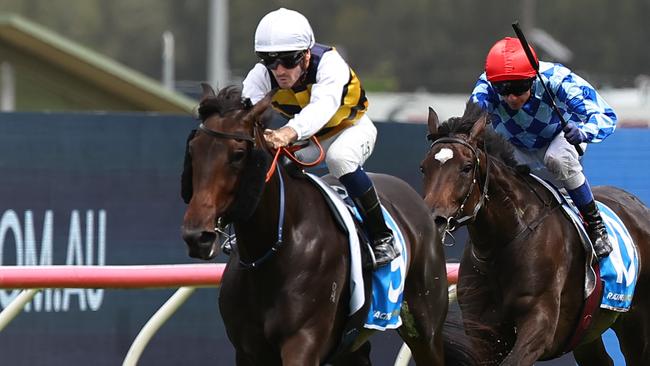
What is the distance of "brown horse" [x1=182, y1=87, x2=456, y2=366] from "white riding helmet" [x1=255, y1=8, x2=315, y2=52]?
0.35m

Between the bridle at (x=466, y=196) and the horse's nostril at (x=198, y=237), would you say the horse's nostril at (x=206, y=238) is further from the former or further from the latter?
the bridle at (x=466, y=196)

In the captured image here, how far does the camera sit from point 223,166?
449cm

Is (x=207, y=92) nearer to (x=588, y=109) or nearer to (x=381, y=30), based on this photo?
(x=588, y=109)

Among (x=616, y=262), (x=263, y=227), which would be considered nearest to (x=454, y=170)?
(x=263, y=227)

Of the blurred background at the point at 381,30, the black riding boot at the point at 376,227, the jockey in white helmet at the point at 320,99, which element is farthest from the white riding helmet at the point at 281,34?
the blurred background at the point at 381,30

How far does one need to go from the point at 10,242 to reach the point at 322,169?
5.38 ft

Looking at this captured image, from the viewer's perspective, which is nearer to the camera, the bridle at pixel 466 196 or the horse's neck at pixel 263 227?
the horse's neck at pixel 263 227

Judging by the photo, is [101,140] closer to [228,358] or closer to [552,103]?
[228,358]

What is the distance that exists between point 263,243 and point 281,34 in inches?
31.4

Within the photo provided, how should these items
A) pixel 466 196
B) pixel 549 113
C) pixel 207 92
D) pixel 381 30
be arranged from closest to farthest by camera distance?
pixel 207 92 → pixel 466 196 → pixel 549 113 → pixel 381 30

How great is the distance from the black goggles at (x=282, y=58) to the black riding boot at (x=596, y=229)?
5.57ft

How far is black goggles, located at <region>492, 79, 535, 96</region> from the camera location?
5789mm

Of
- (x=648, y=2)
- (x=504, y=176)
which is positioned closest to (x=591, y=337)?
(x=504, y=176)

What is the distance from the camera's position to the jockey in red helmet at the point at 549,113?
577cm
